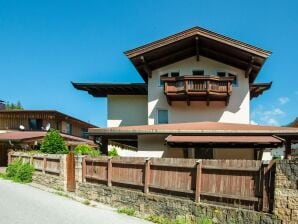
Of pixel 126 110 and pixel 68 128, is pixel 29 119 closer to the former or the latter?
pixel 68 128

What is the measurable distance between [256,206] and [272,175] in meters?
0.91

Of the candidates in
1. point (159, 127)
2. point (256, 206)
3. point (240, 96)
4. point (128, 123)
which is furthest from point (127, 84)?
point (256, 206)

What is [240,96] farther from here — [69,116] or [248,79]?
[69,116]

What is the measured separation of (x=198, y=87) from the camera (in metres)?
21.7

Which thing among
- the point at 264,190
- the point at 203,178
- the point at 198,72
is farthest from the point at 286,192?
the point at 198,72

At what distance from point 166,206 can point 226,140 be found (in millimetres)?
6938

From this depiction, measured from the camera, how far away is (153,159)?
12.1 meters

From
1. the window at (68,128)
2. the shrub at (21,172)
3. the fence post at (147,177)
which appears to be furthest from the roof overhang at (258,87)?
the window at (68,128)

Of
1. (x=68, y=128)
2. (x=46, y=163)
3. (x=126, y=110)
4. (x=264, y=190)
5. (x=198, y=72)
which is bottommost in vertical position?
(x=46, y=163)

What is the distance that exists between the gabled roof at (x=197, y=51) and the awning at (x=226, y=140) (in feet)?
21.1

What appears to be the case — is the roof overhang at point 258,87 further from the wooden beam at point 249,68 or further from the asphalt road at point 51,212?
the asphalt road at point 51,212

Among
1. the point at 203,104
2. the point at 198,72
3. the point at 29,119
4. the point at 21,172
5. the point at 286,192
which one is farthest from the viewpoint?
the point at 29,119

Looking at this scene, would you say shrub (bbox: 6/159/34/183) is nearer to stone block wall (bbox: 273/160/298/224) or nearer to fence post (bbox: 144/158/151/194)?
fence post (bbox: 144/158/151/194)

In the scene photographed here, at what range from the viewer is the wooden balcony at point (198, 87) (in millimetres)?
A: 21578
